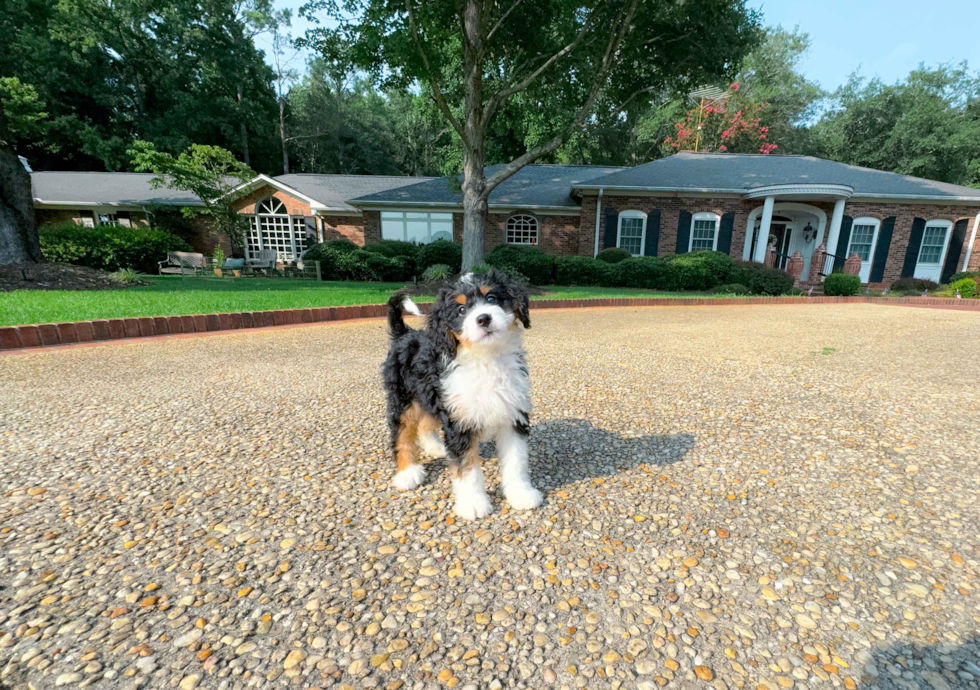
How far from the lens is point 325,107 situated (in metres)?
Result: 40.2

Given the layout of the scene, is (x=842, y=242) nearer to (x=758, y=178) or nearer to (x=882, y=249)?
(x=882, y=249)

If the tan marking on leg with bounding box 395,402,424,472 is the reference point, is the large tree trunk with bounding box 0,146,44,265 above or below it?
above

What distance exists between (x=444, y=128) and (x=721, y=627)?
42.9 meters

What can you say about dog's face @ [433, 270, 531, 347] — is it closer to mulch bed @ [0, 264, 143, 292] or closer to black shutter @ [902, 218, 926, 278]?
mulch bed @ [0, 264, 143, 292]

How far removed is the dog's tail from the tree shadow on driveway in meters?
1.28

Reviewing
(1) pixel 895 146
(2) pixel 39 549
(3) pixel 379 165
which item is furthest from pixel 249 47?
(1) pixel 895 146

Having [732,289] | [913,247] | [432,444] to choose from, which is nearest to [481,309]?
[432,444]

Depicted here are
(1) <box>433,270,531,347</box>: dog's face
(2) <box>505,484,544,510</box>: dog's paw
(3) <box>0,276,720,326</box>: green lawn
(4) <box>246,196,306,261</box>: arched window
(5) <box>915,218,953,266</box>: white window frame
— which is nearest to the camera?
(1) <box>433,270,531,347</box>: dog's face

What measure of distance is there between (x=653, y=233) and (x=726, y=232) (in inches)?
130

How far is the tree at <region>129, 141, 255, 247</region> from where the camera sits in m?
18.8

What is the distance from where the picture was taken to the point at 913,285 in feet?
60.5

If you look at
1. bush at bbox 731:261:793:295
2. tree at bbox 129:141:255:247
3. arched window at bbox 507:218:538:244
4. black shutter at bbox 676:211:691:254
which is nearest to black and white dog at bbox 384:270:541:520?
bush at bbox 731:261:793:295


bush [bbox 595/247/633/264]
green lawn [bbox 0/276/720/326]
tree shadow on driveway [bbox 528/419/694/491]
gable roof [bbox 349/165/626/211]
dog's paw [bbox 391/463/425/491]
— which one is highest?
gable roof [bbox 349/165/626/211]

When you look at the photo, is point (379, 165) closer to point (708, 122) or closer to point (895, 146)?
point (708, 122)
